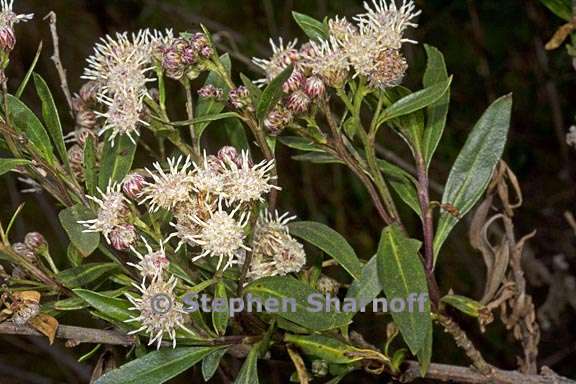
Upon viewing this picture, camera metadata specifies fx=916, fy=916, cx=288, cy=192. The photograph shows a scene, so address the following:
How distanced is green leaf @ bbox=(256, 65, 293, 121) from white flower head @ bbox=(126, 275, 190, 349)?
259 mm

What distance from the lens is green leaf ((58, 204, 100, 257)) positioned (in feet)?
4.14

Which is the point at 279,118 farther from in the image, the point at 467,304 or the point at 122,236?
the point at 467,304

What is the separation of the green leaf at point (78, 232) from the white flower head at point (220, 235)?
15 centimetres

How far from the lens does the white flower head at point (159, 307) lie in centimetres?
122

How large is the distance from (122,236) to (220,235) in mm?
136

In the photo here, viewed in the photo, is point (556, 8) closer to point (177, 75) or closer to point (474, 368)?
point (474, 368)

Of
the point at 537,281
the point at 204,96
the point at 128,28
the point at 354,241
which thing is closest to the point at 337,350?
the point at 204,96

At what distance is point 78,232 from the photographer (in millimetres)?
1269

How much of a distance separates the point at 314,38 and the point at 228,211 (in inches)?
13.8

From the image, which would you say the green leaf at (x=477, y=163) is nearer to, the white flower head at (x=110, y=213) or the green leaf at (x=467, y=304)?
the green leaf at (x=467, y=304)

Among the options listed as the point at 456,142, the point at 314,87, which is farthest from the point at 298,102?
the point at 456,142

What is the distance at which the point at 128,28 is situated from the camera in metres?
3.15

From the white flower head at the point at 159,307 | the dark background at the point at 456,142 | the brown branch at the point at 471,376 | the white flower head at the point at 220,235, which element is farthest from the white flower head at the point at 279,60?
the dark background at the point at 456,142

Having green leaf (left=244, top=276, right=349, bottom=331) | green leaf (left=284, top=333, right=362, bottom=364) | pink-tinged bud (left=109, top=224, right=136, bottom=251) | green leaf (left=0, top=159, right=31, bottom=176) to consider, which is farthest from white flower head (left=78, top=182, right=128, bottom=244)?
green leaf (left=284, top=333, right=362, bottom=364)
